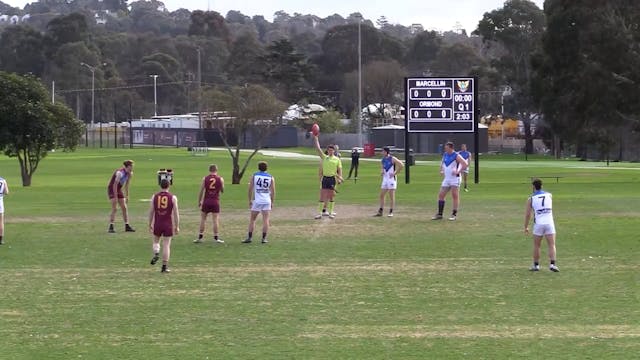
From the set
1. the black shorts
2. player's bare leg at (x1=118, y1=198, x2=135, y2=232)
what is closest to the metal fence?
the black shorts

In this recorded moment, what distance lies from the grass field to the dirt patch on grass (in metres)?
0.03

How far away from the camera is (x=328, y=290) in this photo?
46.6 ft

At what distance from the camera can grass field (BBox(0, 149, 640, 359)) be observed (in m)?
10.5

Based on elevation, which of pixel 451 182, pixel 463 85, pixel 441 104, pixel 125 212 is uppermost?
pixel 463 85

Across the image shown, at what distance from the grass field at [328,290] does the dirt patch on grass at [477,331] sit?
33 millimetres

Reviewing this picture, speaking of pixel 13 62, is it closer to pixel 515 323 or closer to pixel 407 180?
pixel 407 180

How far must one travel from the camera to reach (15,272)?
16.2 meters

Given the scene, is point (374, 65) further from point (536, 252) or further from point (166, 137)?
point (536, 252)

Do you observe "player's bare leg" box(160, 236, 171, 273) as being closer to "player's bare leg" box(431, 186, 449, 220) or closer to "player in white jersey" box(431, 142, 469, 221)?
"player in white jersey" box(431, 142, 469, 221)

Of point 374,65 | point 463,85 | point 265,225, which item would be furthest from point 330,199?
point 374,65

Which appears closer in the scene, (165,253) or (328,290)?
(328,290)

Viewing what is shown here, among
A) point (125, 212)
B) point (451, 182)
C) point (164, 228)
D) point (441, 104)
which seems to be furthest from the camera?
point (441, 104)

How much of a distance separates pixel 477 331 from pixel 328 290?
3.43m

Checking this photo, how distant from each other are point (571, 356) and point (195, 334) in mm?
4053
